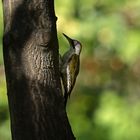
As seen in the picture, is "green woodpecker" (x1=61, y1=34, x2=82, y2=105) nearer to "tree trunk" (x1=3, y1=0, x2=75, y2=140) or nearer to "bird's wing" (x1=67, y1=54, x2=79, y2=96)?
"bird's wing" (x1=67, y1=54, x2=79, y2=96)

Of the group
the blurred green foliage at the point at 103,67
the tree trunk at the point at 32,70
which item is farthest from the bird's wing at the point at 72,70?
the blurred green foliage at the point at 103,67

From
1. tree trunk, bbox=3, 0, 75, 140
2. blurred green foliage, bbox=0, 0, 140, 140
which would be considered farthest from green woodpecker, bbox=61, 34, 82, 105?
blurred green foliage, bbox=0, 0, 140, 140

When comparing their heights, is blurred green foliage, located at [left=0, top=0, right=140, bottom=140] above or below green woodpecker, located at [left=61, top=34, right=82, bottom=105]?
below

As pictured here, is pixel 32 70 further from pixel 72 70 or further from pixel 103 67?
pixel 103 67

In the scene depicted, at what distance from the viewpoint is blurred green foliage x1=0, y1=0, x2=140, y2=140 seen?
3766mm

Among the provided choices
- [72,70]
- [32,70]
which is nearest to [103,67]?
[72,70]

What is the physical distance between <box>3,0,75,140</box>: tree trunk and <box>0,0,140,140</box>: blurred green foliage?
1580 mm

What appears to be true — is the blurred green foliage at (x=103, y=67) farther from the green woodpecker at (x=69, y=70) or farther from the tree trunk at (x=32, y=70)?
the tree trunk at (x=32, y=70)

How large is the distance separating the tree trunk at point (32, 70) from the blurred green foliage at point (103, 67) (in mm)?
1580

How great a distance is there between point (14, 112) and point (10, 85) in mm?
88

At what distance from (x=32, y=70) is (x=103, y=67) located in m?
2.10

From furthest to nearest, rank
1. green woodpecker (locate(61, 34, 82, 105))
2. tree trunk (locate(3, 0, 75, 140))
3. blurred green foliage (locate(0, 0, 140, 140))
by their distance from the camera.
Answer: blurred green foliage (locate(0, 0, 140, 140))
green woodpecker (locate(61, 34, 82, 105))
tree trunk (locate(3, 0, 75, 140))

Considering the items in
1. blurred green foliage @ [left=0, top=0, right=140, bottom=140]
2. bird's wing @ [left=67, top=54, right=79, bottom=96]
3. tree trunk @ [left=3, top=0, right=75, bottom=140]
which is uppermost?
tree trunk @ [left=3, top=0, right=75, bottom=140]

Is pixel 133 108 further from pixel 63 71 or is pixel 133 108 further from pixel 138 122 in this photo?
pixel 63 71
